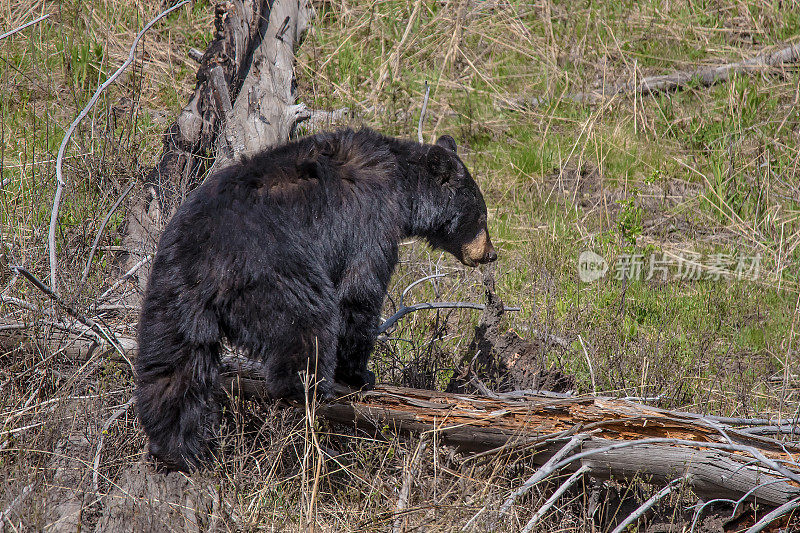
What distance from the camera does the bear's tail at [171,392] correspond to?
3.38m

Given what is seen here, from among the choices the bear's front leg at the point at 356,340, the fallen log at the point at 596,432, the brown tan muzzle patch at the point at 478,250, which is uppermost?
the brown tan muzzle patch at the point at 478,250

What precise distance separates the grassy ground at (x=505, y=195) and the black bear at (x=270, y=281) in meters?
0.31

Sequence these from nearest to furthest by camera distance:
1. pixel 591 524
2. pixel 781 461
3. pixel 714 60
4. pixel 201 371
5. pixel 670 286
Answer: pixel 781 461, pixel 201 371, pixel 591 524, pixel 670 286, pixel 714 60

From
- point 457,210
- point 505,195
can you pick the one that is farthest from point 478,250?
point 505,195

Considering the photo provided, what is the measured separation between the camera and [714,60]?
8.06 meters

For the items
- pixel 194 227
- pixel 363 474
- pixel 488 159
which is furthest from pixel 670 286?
pixel 194 227

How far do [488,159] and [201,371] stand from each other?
477 centimetres

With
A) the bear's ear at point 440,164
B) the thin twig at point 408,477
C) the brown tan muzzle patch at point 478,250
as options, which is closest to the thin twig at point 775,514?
the thin twig at point 408,477

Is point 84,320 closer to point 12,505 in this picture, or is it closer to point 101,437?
point 101,437

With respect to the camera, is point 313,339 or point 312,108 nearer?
point 313,339

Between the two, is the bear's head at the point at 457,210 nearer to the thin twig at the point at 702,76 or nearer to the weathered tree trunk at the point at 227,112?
the weathered tree trunk at the point at 227,112

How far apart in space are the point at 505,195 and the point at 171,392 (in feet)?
14.8

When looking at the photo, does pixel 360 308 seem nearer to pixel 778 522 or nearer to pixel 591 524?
pixel 591 524

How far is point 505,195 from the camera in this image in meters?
7.20
